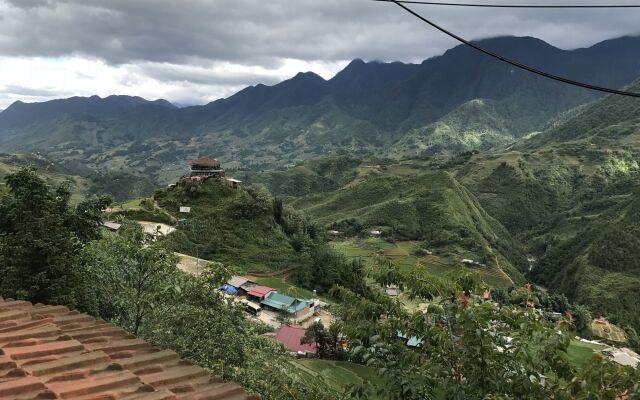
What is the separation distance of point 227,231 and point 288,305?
15.8 meters

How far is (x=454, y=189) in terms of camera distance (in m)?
112

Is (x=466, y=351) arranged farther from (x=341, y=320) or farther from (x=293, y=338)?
(x=293, y=338)

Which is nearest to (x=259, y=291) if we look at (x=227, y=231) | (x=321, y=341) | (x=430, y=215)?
(x=227, y=231)

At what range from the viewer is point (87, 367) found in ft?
14.3

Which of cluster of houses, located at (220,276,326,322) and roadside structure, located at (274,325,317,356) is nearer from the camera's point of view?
roadside structure, located at (274,325,317,356)

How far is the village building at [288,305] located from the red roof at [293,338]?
529cm

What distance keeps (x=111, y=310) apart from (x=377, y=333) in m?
12.4

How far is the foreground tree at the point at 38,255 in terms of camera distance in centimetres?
1275

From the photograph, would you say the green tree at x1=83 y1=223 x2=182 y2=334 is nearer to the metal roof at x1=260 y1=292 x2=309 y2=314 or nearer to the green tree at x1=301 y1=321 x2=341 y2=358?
the green tree at x1=301 y1=321 x2=341 y2=358

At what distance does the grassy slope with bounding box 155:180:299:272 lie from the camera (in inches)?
2094

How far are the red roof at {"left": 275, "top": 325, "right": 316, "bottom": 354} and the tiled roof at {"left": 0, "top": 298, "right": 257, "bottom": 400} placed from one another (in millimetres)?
32083

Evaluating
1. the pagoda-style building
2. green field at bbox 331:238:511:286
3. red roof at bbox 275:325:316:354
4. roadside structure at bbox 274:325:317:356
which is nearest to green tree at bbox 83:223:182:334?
roadside structure at bbox 274:325:317:356

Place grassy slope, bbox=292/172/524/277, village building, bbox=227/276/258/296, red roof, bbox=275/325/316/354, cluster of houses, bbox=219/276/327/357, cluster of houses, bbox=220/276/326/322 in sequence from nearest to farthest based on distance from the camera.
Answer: red roof, bbox=275/325/316/354
cluster of houses, bbox=219/276/327/357
cluster of houses, bbox=220/276/326/322
village building, bbox=227/276/258/296
grassy slope, bbox=292/172/524/277

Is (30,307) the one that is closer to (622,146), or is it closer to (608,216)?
(608,216)
